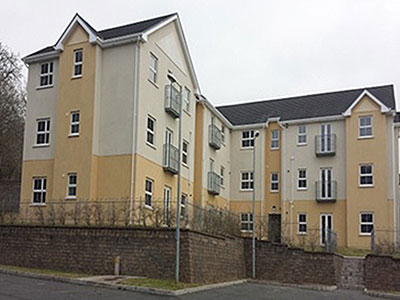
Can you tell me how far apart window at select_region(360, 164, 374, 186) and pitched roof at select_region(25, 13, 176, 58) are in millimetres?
15682

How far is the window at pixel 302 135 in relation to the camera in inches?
1520

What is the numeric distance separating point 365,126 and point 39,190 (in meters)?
20.8

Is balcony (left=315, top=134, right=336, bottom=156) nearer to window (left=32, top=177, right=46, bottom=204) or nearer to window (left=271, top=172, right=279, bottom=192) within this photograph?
window (left=271, top=172, right=279, bottom=192)

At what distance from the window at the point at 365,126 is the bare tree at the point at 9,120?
25.2 meters

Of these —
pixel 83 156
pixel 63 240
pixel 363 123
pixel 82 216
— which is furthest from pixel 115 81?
pixel 363 123

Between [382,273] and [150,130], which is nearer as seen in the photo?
[382,273]

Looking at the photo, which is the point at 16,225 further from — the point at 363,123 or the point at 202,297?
the point at 363,123

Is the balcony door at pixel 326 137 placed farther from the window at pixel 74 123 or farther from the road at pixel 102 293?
the window at pixel 74 123

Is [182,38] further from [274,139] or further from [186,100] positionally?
[274,139]

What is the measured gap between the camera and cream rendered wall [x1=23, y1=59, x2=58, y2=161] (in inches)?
1085

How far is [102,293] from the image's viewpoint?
52.1 feet

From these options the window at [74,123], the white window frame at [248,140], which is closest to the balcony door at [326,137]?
the white window frame at [248,140]

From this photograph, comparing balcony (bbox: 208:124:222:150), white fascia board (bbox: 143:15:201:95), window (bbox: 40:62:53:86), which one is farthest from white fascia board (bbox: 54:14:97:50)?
balcony (bbox: 208:124:222:150)

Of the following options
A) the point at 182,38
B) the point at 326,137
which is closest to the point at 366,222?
the point at 326,137
